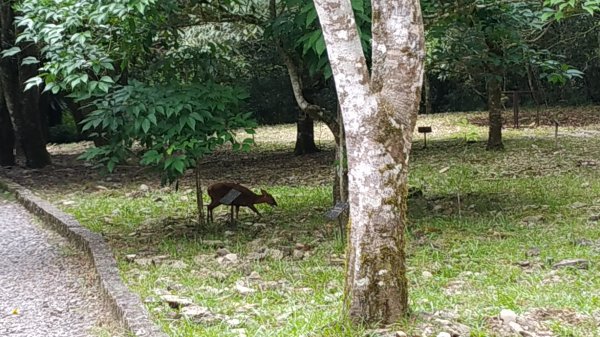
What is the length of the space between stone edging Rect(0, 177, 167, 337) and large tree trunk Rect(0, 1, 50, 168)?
3269 mm

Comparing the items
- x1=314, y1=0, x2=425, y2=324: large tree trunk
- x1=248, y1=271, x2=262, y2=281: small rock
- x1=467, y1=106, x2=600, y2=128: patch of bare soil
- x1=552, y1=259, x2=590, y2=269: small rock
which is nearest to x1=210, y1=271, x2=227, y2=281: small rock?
x1=248, y1=271, x2=262, y2=281: small rock

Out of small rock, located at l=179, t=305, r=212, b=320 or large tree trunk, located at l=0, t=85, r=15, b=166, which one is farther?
large tree trunk, located at l=0, t=85, r=15, b=166

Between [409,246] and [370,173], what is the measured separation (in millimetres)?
2609

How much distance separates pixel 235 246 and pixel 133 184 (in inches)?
210

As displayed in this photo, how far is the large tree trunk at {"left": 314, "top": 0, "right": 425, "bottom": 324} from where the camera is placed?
3.74 metres

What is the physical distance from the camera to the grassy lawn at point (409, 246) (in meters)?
4.25

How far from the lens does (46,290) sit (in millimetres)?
5824

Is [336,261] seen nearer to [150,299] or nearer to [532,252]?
[532,252]

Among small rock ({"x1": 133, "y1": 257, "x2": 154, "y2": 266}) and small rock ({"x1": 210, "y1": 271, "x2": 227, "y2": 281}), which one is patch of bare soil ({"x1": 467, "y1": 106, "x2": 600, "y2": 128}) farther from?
small rock ({"x1": 210, "y1": 271, "x2": 227, "y2": 281})

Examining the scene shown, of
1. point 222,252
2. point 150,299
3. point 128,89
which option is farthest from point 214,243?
point 150,299

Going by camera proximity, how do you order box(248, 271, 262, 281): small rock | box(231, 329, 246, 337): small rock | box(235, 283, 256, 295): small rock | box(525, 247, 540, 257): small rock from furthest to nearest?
box(525, 247, 540, 257): small rock → box(248, 271, 262, 281): small rock → box(235, 283, 256, 295): small rock → box(231, 329, 246, 337): small rock

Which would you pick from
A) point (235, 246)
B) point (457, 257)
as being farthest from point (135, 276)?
point (457, 257)

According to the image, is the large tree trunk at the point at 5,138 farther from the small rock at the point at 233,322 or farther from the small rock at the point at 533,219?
the small rock at the point at 233,322

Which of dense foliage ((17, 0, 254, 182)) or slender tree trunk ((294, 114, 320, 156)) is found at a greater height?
dense foliage ((17, 0, 254, 182))
